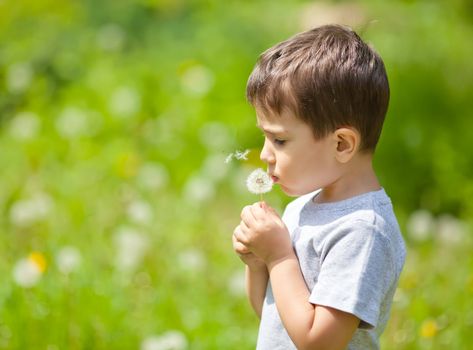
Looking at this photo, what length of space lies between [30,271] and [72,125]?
7.37 feet

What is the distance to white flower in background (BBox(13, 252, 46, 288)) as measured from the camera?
2.97 m

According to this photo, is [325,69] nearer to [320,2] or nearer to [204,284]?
[204,284]

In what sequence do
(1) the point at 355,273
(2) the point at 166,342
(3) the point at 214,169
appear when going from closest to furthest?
(1) the point at 355,273
(2) the point at 166,342
(3) the point at 214,169

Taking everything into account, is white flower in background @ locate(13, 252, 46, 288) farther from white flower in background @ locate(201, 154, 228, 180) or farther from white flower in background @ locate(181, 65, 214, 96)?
white flower in background @ locate(181, 65, 214, 96)

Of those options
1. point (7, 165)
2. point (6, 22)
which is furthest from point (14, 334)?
point (6, 22)

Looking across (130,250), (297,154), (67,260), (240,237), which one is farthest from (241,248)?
(130,250)

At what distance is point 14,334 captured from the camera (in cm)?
286

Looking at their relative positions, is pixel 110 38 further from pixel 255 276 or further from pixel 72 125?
pixel 255 276

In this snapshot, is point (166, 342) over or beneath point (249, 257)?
beneath

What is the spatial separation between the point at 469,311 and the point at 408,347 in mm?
374

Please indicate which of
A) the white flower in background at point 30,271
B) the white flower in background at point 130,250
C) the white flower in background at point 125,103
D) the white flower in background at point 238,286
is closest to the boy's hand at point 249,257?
the white flower in background at point 30,271

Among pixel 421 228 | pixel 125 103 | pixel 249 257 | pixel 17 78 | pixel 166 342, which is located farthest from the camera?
pixel 17 78

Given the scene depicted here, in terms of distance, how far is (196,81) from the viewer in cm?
535

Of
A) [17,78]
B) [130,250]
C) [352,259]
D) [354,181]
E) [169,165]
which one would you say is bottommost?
[130,250]
